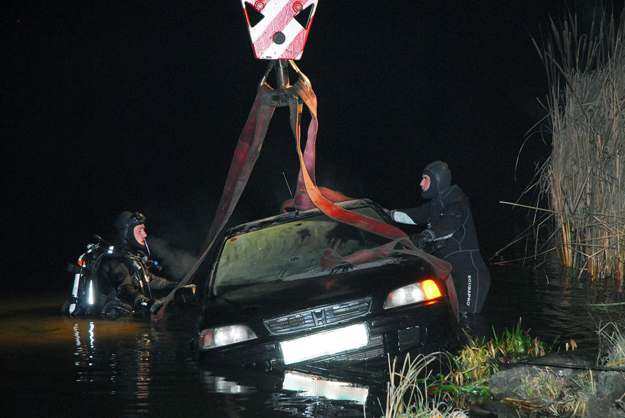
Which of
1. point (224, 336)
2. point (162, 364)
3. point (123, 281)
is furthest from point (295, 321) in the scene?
point (123, 281)

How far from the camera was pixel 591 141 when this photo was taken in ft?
28.0

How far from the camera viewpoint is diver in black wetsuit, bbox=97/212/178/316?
857cm

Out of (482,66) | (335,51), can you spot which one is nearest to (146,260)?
(335,51)

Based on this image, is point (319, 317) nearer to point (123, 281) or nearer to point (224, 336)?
point (224, 336)

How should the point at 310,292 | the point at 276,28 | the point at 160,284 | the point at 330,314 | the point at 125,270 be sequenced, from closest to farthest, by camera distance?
the point at 276,28 < the point at 330,314 < the point at 310,292 < the point at 125,270 < the point at 160,284

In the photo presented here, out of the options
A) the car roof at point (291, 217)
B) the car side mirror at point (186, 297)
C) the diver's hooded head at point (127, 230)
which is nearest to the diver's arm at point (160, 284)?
the diver's hooded head at point (127, 230)

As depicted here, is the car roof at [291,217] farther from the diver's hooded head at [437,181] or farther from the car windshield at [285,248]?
the diver's hooded head at [437,181]

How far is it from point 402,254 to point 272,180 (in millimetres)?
39989

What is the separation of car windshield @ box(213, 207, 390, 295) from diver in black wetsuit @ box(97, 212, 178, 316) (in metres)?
1.95

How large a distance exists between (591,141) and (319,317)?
4558mm

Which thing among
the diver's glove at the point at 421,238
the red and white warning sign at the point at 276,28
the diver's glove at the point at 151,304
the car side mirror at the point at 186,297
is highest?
the red and white warning sign at the point at 276,28

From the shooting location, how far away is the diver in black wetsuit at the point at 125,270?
8.57 meters

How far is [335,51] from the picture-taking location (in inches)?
2148

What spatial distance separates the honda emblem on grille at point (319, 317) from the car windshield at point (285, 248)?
0.91m
